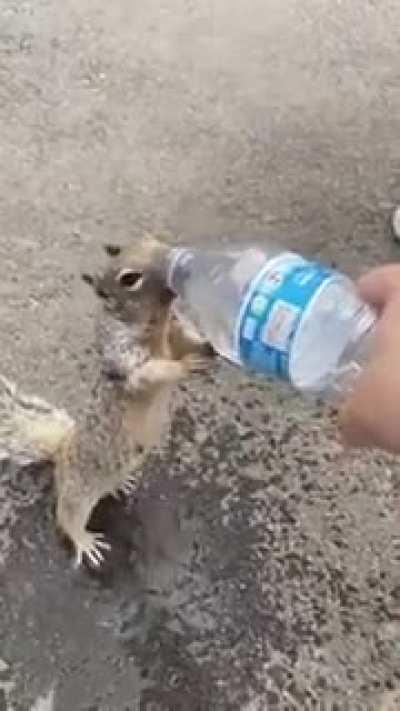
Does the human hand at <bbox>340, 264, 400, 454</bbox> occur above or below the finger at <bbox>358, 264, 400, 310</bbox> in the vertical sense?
below

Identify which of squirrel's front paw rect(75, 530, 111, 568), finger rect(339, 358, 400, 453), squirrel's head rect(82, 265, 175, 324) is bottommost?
squirrel's front paw rect(75, 530, 111, 568)

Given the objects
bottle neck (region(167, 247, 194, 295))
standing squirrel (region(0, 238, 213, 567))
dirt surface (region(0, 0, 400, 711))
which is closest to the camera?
bottle neck (region(167, 247, 194, 295))

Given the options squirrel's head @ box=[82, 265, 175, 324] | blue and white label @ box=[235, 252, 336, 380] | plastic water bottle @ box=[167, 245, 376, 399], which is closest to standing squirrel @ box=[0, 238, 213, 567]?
squirrel's head @ box=[82, 265, 175, 324]

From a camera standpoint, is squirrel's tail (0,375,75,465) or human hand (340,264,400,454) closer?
human hand (340,264,400,454)

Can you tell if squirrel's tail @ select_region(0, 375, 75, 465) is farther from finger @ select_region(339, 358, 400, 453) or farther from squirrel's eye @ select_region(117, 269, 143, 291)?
finger @ select_region(339, 358, 400, 453)

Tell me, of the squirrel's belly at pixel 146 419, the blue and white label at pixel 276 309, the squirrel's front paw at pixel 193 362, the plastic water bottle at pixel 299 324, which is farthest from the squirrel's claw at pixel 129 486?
the blue and white label at pixel 276 309

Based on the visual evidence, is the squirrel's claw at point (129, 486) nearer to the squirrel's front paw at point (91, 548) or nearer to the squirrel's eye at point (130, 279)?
the squirrel's front paw at point (91, 548)

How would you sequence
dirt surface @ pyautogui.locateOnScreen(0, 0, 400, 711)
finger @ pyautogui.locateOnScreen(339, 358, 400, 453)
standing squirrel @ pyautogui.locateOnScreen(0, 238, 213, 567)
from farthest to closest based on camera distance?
dirt surface @ pyautogui.locateOnScreen(0, 0, 400, 711), standing squirrel @ pyautogui.locateOnScreen(0, 238, 213, 567), finger @ pyautogui.locateOnScreen(339, 358, 400, 453)

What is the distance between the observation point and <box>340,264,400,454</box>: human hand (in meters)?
1.18

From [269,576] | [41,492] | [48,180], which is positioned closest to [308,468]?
[269,576]

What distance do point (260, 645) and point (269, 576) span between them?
90 millimetres

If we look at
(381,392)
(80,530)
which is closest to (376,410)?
(381,392)

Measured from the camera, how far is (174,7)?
2492 millimetres

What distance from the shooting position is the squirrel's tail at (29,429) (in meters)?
1.89
